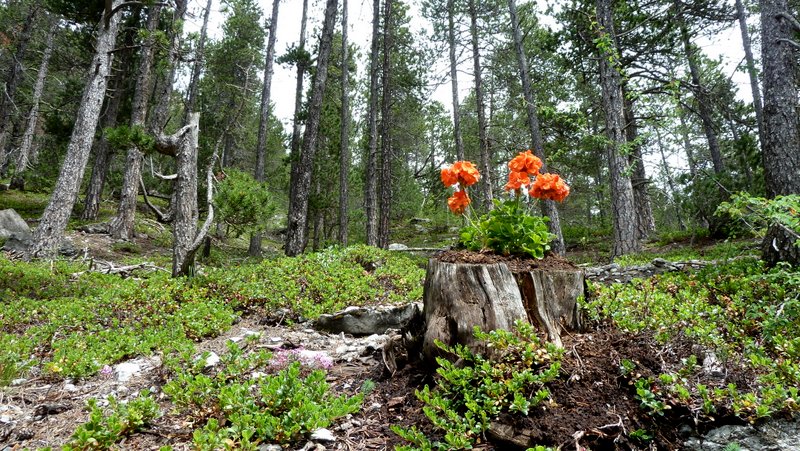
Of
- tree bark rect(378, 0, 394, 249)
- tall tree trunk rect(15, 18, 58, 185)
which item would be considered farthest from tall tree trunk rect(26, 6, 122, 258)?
tall tree trunk rect(15, 18, 58, 185)

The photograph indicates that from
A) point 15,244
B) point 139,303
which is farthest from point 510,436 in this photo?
point 15,244

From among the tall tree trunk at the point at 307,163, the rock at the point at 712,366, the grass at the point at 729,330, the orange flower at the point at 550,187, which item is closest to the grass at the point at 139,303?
the tall tree trunk at the point at 307,163

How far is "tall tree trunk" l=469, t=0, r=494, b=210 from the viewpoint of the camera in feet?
44.5

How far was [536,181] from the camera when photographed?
3.45 m

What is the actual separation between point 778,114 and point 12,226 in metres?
14.9

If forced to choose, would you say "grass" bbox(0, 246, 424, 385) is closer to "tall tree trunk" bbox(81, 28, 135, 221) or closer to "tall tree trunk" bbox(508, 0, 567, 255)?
"tall tree trunk" bbox(508, 0, 567, 255)

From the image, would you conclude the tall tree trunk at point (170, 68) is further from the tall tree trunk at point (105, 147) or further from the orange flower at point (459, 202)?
the orange flower at point (459, 202)

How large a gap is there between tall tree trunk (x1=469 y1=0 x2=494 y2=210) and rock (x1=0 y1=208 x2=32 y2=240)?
12.6 meters

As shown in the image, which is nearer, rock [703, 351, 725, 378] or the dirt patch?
rock [703, 351, 725, 378]

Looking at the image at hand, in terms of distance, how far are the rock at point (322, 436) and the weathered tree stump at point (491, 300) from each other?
0.96m

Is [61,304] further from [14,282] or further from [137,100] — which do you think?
[137,100]

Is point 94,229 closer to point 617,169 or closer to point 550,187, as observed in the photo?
point 550,187

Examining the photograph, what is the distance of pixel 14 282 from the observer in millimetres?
5719

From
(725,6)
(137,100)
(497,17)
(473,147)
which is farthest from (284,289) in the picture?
(473,147)
